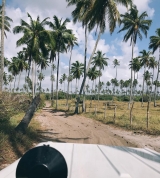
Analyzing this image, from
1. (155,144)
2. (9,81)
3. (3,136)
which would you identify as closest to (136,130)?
(155,144)

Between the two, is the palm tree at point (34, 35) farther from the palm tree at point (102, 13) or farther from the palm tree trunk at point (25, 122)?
the palm tree trunk at point (25, 122)

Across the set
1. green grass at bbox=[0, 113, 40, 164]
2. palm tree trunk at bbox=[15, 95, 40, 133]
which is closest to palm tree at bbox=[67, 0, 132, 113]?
palm tree trunk at bbox=[15, 95, 40, 133]

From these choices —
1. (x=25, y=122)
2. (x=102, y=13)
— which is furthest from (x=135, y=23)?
(x=25, y=122)

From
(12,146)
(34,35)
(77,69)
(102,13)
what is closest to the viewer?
(12,146)

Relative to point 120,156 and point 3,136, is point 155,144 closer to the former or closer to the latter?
point 3,136

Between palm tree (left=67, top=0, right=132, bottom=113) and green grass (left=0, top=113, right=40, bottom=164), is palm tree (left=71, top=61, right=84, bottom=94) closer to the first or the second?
palm tree (left=67, top=0, right=132, bottom=113)

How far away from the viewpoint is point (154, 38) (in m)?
38.1

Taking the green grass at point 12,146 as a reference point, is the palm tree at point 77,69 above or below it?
above

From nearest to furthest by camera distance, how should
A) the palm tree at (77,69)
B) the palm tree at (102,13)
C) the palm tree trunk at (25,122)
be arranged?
1. the palm tree trunk at (25,122)
2. the palm tree at (102,13)
3. the palm tree at (77,69)

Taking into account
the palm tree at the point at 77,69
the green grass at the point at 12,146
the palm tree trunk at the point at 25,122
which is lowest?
the green grass at the point at 12,146

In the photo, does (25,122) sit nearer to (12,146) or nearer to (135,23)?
(12,146)

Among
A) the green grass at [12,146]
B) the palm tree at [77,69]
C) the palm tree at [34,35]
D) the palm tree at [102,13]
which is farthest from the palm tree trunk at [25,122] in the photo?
the palm tree at [77,69]

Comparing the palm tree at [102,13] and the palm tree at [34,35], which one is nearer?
the palm tree at [102,13]

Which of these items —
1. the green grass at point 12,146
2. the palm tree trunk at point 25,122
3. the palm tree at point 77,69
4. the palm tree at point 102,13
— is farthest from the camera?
the palm tree at point 77,69
